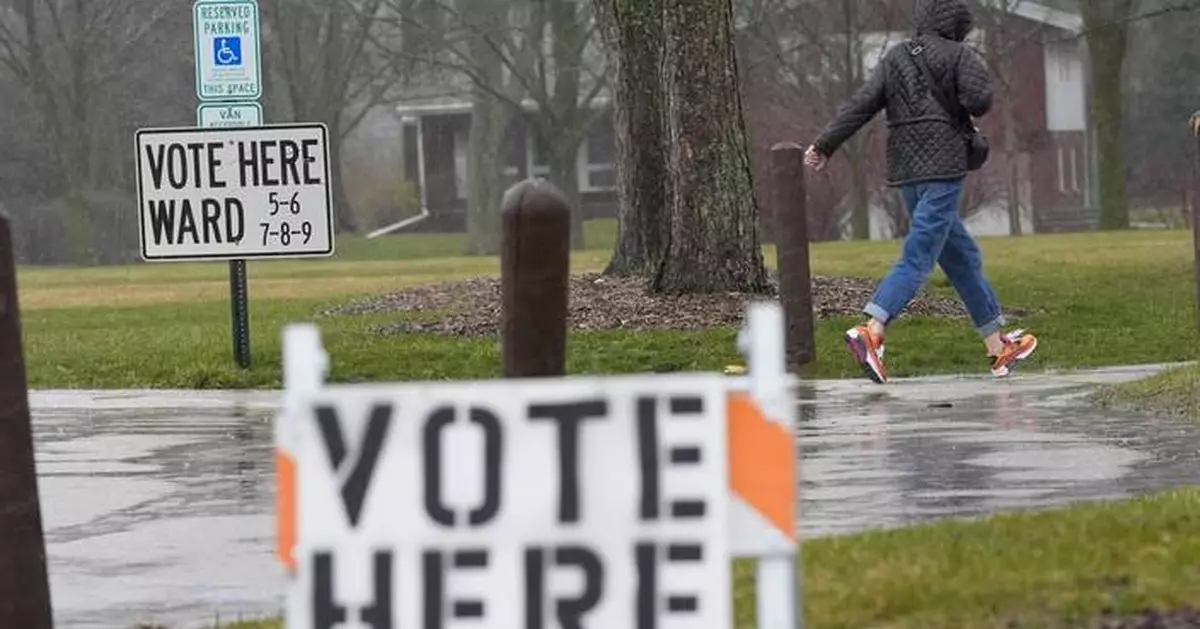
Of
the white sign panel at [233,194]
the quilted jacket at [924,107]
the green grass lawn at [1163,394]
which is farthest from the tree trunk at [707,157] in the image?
the green grass lawn at [1163,394]

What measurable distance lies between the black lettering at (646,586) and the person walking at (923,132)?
25.8 ft

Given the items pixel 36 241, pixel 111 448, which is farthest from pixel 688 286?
pixel 36 241

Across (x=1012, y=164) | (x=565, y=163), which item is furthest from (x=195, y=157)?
(x=1012, y=164)

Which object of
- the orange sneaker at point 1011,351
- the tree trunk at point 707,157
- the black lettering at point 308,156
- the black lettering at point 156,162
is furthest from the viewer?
the tree trunk at point 707,157

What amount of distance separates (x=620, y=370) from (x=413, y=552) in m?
10.0

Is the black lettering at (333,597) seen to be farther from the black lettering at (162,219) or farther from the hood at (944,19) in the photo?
the black lettering at (162,219)

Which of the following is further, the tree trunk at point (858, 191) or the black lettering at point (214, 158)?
the tree trunk at point (858, 191)

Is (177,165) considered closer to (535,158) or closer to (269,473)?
(269,473)

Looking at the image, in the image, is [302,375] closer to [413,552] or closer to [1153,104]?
[413,552]

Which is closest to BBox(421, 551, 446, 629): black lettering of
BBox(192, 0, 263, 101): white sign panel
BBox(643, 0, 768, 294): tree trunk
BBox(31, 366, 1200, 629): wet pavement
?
BBox(31, 366, 1200, 629): wet pavement

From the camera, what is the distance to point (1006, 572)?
628 cm

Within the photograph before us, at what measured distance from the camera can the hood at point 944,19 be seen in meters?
→ 12.5

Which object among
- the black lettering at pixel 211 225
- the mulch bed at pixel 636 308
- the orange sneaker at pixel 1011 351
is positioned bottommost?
the orange sneaker at pixel 1011 351

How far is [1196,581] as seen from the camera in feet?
19.9
